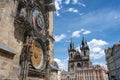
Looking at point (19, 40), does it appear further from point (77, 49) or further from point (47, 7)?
point (77, 49)

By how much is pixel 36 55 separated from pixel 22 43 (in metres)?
1.84

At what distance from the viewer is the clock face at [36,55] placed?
1010 centimetres

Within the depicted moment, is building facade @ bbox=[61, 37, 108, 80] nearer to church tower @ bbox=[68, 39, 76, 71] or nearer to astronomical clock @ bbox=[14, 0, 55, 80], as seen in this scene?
church tower @ bbox=[68, 39, 76, 71]

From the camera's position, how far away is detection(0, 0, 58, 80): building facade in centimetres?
753

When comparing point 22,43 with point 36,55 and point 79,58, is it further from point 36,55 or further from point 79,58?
point 79,58

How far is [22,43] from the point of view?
921 centimetres

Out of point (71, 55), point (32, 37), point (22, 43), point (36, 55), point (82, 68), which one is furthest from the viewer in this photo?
point (71, 55)

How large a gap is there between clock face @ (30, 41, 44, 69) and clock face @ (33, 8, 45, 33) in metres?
1.47

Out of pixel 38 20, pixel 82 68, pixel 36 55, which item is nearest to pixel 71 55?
pixel 82 68

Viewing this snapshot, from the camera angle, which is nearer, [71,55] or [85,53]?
[85,53]

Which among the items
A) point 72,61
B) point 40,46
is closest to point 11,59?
point 40,46

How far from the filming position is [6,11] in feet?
26.6

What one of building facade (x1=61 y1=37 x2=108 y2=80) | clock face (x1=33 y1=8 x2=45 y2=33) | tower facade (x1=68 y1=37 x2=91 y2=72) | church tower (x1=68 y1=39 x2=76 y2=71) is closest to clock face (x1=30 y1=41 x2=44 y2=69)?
clock face (x1=33 y1=8 x2=45 y2=33)

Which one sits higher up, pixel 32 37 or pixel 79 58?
pixel 79 58
